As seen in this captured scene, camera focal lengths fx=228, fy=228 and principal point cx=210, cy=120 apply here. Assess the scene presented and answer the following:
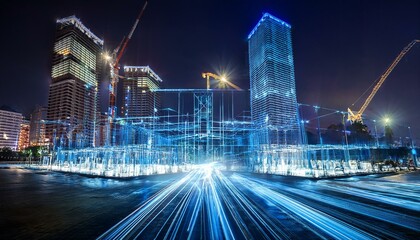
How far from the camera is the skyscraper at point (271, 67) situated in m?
69.0

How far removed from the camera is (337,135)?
6222 cm

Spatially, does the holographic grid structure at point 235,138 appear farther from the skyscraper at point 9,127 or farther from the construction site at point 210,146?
the skyscraper at point 9,127

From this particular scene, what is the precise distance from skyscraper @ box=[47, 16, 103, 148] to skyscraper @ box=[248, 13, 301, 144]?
237 ft

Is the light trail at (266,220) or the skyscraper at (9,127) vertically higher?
the skyscraper at (9,127)

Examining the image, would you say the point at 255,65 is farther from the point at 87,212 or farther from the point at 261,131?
the point at 87,212

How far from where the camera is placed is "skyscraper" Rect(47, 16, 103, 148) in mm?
107438

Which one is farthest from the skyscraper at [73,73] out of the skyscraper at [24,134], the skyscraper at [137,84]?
the skyscraper at [24,134]

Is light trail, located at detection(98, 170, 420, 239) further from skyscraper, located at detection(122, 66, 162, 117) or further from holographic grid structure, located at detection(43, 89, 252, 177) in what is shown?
skyscraper, located at detection(122, 66, 162, 117)

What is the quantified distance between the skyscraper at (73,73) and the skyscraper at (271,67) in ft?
237

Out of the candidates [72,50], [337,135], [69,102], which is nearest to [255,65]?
[337,135]

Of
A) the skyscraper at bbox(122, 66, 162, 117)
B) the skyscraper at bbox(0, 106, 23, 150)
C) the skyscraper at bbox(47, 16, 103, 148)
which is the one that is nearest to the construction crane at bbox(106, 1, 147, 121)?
the skyscraper at bbox(122, 66, 162, 117)

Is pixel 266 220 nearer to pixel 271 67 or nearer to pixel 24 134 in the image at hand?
pixel 271 67

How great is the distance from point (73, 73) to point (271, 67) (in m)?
100

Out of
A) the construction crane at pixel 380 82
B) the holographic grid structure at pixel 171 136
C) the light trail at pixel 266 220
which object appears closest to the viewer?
the light trail at pixel 266 220
